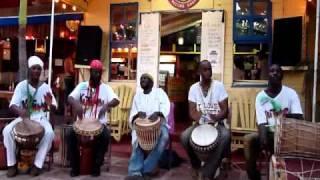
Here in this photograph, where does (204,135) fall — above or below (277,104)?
below

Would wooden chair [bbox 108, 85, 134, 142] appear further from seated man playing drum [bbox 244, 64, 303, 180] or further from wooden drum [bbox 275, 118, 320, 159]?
wooden drum [bbox 275, 118, 320, 159]

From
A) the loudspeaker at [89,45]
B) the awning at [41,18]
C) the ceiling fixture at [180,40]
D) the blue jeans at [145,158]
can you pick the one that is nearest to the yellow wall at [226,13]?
the loudspeaker at [89,45]

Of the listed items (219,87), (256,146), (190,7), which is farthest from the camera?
(190,7)

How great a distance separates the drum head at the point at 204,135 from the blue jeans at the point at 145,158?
55 centimetres

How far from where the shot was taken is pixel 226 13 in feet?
26.5

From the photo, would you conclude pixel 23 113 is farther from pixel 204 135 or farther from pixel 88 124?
pixel 204 135

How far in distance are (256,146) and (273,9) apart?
10.3ft

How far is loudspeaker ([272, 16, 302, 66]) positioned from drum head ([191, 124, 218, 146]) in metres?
2.51

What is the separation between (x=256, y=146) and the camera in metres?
5.51

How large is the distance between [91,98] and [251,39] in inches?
121

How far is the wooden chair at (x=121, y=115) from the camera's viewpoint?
318 inches

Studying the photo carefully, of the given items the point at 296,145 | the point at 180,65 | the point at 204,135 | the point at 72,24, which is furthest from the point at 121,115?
the point at 180,65

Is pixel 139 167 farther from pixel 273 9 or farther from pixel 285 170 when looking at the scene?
pixel 273 9

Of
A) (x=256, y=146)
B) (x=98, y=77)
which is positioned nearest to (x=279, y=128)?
(x=256, y=146)
